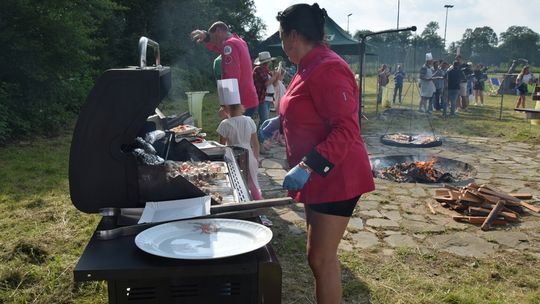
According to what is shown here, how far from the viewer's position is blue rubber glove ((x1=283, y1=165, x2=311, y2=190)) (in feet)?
7.04

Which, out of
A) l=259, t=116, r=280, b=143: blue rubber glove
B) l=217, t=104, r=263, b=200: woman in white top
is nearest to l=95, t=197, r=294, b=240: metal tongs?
l=259, t=116, r=280, b=143: blue rubber glove

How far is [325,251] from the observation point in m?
2.44

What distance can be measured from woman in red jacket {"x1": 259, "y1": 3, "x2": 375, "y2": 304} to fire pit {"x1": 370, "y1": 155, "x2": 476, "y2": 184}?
14.7ft

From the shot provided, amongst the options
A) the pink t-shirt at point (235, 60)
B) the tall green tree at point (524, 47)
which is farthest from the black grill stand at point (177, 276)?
the tall green tree at point (524, 47)

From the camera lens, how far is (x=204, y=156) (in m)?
3.69

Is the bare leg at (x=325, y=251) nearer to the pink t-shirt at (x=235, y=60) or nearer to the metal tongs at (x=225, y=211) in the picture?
the metal tongs at (x=225, y=211)

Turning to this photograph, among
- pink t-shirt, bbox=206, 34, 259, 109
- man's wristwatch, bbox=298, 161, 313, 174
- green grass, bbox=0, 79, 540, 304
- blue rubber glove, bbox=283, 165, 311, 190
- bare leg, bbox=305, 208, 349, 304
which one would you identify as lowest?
green grass, bbox=0, 79, 540, 304

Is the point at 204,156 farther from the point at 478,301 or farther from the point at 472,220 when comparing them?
the point at 472,220

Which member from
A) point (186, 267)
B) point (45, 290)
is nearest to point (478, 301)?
point (186, 267)

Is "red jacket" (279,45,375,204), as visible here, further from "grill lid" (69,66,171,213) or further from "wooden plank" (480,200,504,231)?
"wooden plank" (480,200,504,231)

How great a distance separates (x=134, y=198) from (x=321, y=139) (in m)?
1.06

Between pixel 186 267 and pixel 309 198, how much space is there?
83 cm

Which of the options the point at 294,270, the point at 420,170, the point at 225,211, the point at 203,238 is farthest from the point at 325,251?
the point at 420,170

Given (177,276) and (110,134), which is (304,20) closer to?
(110,134)
